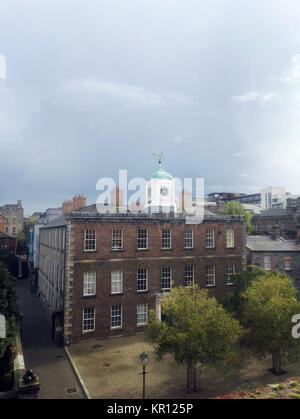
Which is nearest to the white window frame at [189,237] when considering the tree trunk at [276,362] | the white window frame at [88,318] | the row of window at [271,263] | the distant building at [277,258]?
the distant building at [277,258]

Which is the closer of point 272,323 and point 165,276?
point 272,323

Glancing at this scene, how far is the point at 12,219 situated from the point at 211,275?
104 metres

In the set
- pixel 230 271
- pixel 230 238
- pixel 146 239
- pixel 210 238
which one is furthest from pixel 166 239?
pixel 230 271

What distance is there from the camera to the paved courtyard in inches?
746

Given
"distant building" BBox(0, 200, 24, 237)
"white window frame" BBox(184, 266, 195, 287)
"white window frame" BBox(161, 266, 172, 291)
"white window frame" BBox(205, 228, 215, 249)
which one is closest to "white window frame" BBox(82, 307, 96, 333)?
"white window frame" BBox(161, 266, 172, 291)

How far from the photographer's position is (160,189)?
163 ft

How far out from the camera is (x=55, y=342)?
91.7 feet

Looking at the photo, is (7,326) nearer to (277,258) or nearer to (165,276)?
(165,276)

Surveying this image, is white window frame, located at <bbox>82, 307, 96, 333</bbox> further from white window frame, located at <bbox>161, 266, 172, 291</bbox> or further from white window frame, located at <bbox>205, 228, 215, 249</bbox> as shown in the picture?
white window frame, located at <bbox>205, 228, 215, 249</bbox>

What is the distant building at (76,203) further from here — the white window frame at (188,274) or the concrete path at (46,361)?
the white window frame at (188,274)

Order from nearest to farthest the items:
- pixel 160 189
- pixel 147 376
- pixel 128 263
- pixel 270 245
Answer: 1. pixel 147 376
2. pixel 128 263
3. pixel 270 245
4. pixel 160 189

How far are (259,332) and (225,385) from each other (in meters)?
4.24

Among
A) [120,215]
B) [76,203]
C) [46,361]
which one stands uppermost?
[76,203]
